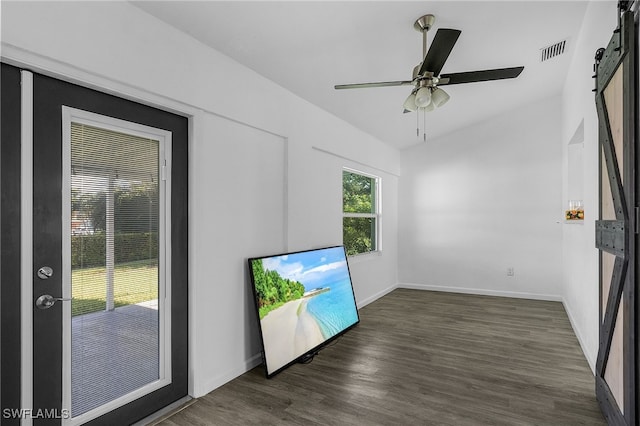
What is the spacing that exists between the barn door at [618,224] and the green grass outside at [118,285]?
2691mm

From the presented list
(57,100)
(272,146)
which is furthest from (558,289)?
(57,100)

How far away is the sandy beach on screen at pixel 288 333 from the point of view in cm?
295

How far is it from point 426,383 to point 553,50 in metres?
3.47

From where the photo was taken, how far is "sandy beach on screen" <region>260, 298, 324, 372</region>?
2.95 meters

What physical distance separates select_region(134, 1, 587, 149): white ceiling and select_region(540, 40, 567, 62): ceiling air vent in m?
0.06

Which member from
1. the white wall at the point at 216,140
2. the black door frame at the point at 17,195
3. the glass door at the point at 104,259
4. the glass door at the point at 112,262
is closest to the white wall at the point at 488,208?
the white wall at the point at 216,140

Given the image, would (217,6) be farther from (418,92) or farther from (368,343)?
(368,343)

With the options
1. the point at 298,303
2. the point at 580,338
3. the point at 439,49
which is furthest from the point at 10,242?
the point at 580,338

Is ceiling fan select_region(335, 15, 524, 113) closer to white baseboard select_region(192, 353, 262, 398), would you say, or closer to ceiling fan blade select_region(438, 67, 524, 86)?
ceiling fan blade select_region(438, 67, 524, 86)

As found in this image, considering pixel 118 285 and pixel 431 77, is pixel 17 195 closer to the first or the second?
pixel 118 285

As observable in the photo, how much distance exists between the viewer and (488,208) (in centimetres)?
596

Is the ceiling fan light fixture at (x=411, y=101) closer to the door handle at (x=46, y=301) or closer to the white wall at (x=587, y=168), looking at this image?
the white wall at (x=587, y=168)

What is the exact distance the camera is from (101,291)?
2086 millimetres

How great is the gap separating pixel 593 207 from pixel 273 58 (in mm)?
2794
